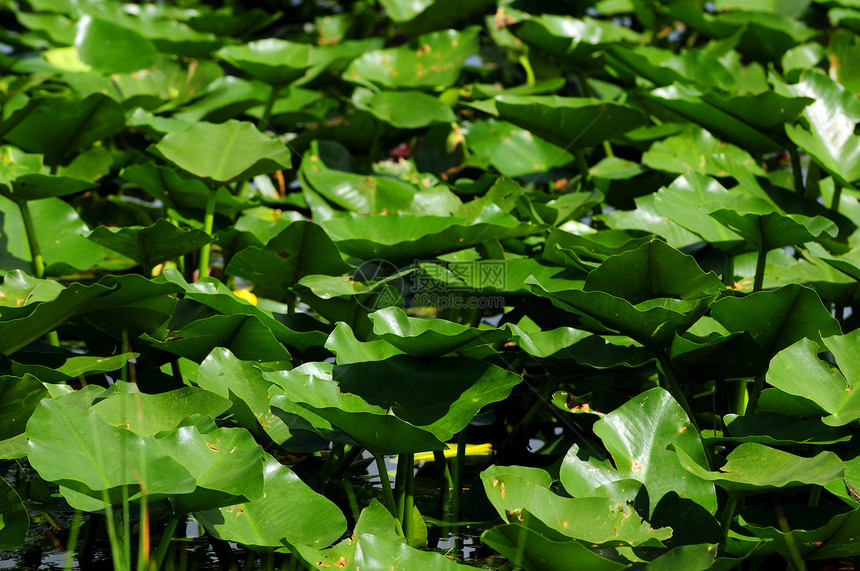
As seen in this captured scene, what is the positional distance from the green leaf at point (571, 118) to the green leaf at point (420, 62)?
473mm

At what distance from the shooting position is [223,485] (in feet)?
2.48

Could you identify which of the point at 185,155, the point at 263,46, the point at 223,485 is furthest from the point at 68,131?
the point at 223,485

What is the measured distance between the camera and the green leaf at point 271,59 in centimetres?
176

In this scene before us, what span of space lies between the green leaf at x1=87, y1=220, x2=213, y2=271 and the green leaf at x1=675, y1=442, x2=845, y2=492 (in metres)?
0.68

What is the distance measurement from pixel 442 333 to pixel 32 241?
2.46ft

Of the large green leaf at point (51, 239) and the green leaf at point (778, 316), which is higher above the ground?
the green leaf at point (778, 316)

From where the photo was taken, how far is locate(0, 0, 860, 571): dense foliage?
79 cm

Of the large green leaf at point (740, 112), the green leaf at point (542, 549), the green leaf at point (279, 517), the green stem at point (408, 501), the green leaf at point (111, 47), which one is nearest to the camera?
the green leaf at point (542, 549)

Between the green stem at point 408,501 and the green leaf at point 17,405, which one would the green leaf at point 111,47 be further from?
the green stem at point 408,501

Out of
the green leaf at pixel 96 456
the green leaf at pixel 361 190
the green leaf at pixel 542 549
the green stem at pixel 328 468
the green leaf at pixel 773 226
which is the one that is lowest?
the green stem at pixel 328 468

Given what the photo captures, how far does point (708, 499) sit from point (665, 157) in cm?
84

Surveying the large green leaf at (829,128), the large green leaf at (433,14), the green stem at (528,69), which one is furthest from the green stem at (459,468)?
the large green leaf at (433,14)

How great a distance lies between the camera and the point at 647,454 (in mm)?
869

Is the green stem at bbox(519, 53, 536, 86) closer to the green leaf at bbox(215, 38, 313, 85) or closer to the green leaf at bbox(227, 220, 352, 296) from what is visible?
the green leaf at bbox(215, 38, 313, 85)
